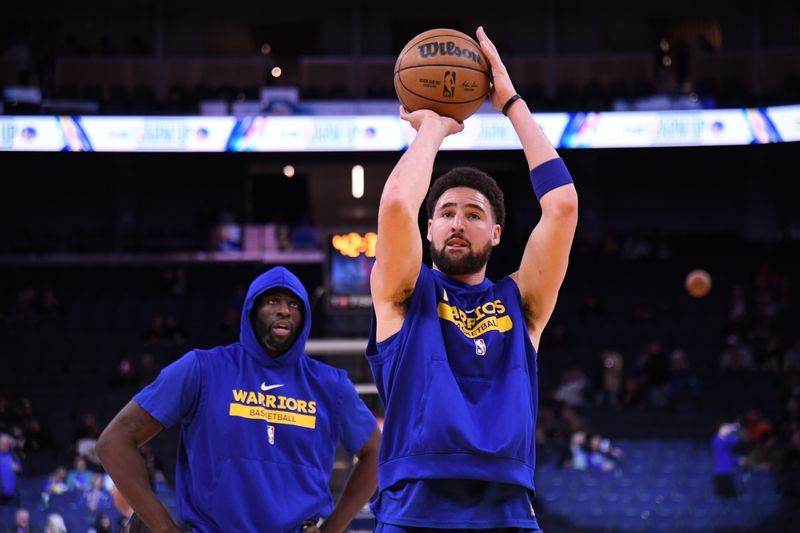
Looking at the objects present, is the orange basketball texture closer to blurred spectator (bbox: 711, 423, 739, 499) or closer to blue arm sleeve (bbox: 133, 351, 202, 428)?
blue arm sleeve (bbox: 133, 351, 202, 428)

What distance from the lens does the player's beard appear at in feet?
9.64

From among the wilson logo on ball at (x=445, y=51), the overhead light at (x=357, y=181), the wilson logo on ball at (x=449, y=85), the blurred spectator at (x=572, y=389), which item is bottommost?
the blurred spectator at (x=572, y=389)

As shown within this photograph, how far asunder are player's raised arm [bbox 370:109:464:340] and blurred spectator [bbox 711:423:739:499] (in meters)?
11.3

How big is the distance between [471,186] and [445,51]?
595 mm

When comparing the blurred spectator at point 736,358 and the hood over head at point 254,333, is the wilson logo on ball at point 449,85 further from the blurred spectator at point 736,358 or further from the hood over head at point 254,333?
the blurred spectator at point 736,358

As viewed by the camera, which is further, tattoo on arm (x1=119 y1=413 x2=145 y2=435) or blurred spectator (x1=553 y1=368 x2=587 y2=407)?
blurred spectator (x1=553 y1=368 x2=587 y2=407)

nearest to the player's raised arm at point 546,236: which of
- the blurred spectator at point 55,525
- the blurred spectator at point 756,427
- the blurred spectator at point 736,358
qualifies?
the blurred spectator at point 55,525

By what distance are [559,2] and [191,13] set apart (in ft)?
25.6

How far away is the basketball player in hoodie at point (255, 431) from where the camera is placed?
3.78 metres

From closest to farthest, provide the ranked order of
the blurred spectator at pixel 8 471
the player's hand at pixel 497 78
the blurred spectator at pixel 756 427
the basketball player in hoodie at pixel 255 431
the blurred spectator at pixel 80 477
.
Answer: the player's hand at pixel 497 78 < the basketball player in hoodie at pixel 255 431 < the blurred spectator at pixel 8 471 < the blurred spectator at pixel 80 477 < the blurred spectator at pixel 756 427

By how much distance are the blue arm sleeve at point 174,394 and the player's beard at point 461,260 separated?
1.32 meters

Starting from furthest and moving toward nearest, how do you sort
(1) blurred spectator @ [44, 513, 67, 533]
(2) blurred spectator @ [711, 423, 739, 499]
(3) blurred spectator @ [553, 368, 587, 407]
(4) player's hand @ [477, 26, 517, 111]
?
(3) blurred spectator @ [553, 368, 587, 407] < (2) blurred spectator @ [711, 423, 739, 499] < (1) blurred spectator @ [44, 513, 67, 533] < (4) player's hand @ [477, 26, 517, 111]

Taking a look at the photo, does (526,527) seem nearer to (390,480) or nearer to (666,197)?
(390,480)

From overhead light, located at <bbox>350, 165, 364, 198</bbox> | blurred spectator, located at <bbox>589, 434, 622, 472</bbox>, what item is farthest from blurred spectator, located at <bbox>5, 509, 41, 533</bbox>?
overhead light, located at <bbox>350, 165, 364, 198</bbox>
